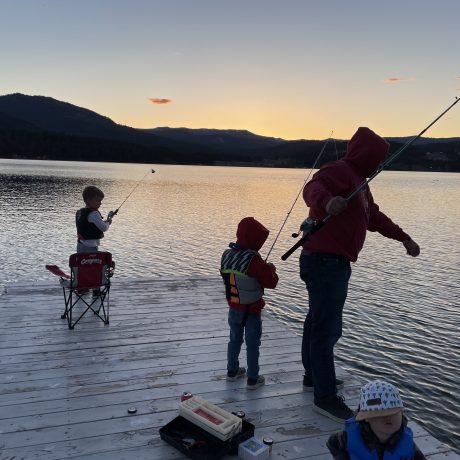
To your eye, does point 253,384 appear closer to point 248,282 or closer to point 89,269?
point 248,282

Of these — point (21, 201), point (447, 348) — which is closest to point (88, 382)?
point (447, 348)

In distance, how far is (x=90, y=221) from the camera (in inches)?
272

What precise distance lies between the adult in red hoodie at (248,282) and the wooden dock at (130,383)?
490 mm

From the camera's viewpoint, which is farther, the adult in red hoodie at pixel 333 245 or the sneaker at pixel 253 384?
the sneaker at pixel 253 384

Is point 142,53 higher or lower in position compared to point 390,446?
higher

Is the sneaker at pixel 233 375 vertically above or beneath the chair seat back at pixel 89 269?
beneath

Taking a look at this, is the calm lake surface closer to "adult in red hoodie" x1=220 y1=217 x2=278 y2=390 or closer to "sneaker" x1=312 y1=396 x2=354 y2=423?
"sneaker" x1=312 y1=396 x2=354 y2=423

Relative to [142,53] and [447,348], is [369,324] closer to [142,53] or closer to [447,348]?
[447,348]

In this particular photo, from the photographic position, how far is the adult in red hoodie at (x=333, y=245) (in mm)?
3547

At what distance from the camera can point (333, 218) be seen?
3619 mm

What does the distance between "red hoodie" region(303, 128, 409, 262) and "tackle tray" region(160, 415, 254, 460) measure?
165cm

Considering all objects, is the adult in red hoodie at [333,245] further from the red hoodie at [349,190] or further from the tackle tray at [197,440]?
the tackle tray at [197,440]

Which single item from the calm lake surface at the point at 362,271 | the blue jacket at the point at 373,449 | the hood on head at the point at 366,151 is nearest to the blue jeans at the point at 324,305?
the hood on head at the point at 366,151

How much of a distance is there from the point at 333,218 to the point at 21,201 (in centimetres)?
3565
